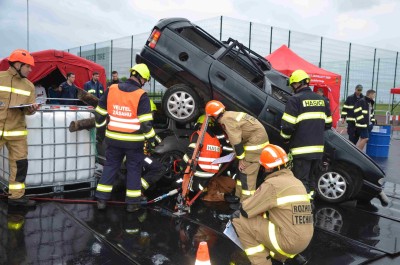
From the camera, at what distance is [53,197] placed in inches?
195

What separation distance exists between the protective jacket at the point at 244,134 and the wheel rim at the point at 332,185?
136cm

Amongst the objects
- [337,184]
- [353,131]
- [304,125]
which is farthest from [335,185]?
[353,131]

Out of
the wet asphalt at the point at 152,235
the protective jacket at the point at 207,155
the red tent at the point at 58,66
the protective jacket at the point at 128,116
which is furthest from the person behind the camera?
the red tent at the point at 58,66

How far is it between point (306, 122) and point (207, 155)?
136cm

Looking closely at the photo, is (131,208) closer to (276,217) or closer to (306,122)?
(276,217)

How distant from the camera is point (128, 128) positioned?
4406 millimetres

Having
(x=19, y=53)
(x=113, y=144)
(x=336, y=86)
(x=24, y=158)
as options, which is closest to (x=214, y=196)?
(x=113, y=144)

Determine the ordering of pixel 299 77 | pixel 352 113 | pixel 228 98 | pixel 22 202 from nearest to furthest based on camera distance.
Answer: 1. pixel 22 202
2. pixel 299 77
3. pixel 228 98
4. pixel 352 113

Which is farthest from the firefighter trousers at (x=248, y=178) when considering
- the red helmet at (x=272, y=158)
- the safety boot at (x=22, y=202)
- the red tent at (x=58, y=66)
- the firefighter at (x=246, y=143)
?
the red tent at (x=58, y=66)

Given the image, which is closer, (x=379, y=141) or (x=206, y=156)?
(x=206, y=156)

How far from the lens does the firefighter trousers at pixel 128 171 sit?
179 inches

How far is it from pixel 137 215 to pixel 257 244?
1845 millimetres

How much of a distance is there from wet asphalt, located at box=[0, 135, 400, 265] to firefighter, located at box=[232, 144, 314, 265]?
1.11 feet

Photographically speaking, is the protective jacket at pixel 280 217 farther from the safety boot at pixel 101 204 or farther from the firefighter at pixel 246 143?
the safety boot at pixel 101 204
